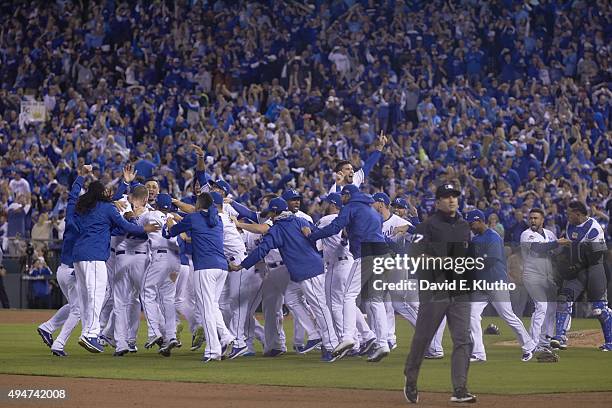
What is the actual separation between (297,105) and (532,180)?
7.36 m

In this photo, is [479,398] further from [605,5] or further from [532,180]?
[605,5]

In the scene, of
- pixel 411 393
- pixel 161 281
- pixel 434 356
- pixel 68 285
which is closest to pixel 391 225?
pixel 434 356

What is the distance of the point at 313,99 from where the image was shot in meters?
30.1

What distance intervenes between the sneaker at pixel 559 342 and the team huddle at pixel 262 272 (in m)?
0.04

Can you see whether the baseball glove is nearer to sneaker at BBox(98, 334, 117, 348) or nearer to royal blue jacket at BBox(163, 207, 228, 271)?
royal blue jacket at BBox(163, 207, 228, 271)

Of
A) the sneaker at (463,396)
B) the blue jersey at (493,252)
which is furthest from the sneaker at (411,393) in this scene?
the blue jersey at (493,252)

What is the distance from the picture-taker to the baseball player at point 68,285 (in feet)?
49.5

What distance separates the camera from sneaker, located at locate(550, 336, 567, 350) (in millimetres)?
15898

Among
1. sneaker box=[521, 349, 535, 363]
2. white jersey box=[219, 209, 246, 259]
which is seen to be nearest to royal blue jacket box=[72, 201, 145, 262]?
white jersey box=[219, 209, 246, 259]

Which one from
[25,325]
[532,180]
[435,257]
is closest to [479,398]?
[435,257]

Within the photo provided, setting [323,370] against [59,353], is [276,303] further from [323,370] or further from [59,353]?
[59,353]

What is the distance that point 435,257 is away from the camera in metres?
10.6

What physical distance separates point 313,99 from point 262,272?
15.1 m

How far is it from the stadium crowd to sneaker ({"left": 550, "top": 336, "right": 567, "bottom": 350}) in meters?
5.93
